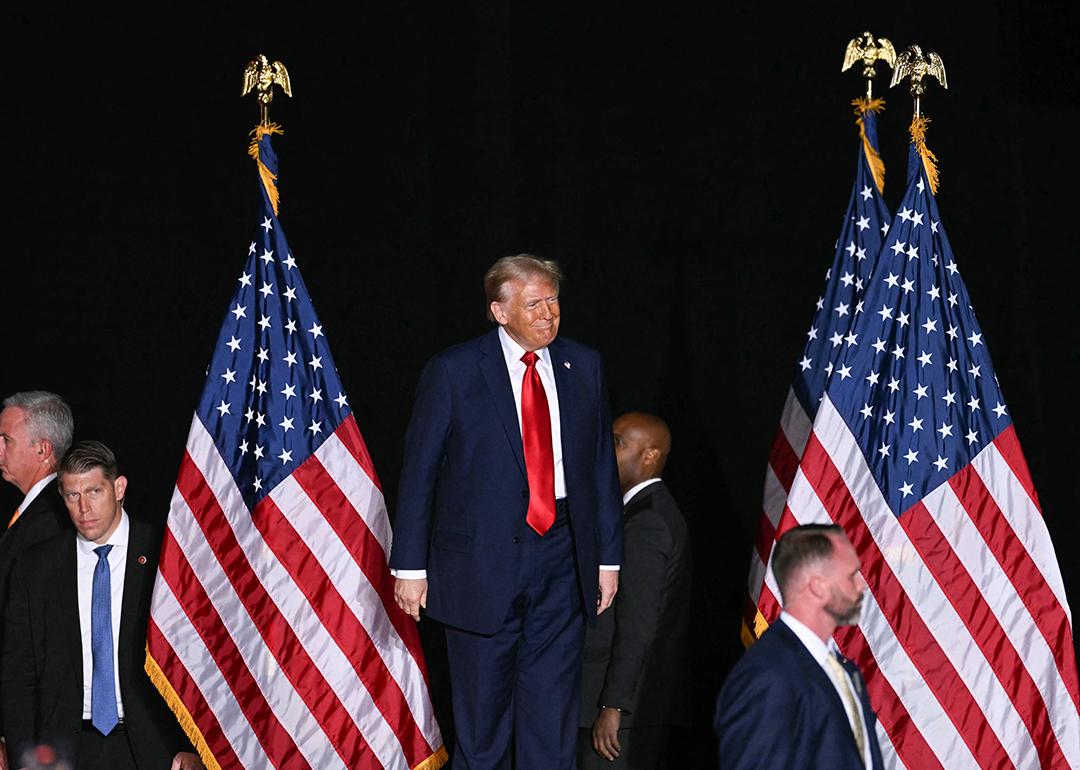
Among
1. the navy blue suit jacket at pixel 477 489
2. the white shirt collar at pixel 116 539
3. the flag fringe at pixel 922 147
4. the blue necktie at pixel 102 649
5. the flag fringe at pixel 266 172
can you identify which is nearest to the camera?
the navy blue suit jacket at pixel 477 489

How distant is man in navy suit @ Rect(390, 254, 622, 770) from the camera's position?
418cm

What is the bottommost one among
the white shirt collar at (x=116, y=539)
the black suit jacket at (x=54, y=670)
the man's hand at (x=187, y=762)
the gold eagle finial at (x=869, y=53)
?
the man's hand at (x=187, y=762)

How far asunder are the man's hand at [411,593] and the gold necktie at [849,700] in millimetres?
A: 1423

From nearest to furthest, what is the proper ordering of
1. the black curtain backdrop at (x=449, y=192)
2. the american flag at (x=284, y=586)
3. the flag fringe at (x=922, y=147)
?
the american flag at (x=284, y=586) → the flag fringe at (x=922, y=147) → the black curtain backdrop at (x=449, y=192)

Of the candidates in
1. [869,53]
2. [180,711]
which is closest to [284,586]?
[180,711]

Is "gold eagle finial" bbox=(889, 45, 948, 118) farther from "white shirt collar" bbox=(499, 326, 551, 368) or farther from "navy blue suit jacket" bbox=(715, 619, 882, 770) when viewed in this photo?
"navy blue suit jacket" bbox=(715, 619, 882, 770)

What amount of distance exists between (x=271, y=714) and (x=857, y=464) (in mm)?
1844

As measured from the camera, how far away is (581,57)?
18.6 feet

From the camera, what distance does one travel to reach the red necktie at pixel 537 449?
4.20 meters

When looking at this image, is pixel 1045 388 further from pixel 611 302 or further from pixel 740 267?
pixel 611 302

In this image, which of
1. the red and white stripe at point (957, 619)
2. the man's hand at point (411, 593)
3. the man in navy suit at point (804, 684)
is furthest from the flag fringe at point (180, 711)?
the man in navy suit at point (804, 684)

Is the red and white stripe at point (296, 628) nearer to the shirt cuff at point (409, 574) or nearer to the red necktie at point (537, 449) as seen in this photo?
the shirt cuff at point (409, 574)

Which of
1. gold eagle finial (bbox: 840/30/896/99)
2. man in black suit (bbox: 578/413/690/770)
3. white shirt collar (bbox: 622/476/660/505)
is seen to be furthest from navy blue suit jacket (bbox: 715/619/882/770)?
gold eagle finial (bbox: 840/30/896/99)

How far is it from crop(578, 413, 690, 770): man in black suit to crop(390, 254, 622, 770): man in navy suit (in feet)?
0.70
